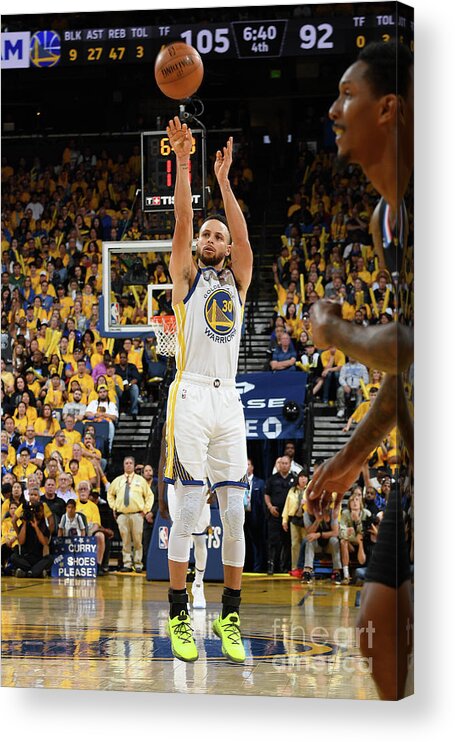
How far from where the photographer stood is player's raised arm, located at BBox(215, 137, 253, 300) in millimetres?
8461

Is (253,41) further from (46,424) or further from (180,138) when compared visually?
(46,424)

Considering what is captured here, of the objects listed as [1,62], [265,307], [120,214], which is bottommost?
[265,307]

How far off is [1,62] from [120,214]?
1235 mm

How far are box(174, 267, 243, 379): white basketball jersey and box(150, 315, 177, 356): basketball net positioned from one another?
0.16 metres

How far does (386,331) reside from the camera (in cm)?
796

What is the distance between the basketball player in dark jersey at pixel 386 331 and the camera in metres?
7.90

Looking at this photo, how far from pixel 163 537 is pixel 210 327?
1336 mm

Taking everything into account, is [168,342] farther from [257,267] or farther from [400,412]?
[400,412]

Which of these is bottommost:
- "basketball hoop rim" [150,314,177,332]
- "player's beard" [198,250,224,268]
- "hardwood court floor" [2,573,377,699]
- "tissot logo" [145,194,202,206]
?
"hardwood court floor" [2,573,377,699]

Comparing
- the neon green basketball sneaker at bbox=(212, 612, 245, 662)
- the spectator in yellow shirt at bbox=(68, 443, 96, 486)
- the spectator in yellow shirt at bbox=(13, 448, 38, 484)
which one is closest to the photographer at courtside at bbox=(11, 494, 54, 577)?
the spectator in yellow shirt at bbox=(13, 448, 38, 484)

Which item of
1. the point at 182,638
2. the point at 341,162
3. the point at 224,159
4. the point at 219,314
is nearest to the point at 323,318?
the point at 219,314

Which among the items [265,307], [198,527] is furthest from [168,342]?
[198,527]

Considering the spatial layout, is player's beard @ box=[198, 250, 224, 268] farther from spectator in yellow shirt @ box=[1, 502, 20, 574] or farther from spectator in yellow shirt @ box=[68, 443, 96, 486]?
spectator in yellow shirt @ box=[1, 502, 20, 574]

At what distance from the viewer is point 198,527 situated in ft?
27.6
